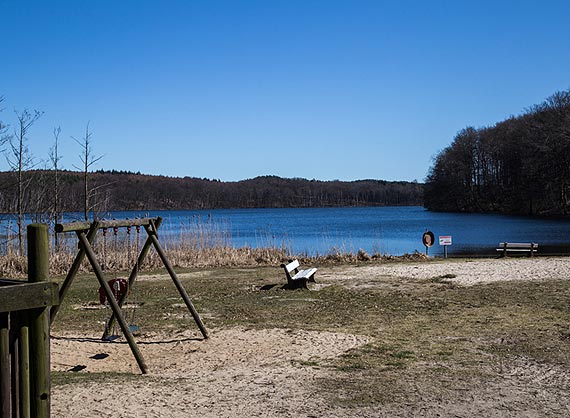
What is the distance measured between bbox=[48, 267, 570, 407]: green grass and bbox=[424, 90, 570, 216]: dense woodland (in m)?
52.0

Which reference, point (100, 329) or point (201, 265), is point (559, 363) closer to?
point (100, 329)

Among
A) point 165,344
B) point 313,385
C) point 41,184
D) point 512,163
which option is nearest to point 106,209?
point 41,184

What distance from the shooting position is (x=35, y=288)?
11.3 feet

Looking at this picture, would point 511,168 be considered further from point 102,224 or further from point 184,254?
point 102,224

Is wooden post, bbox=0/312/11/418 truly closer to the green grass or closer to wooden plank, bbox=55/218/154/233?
the green grass

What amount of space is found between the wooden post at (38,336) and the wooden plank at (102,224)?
336 centimetres

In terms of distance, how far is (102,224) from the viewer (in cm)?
776

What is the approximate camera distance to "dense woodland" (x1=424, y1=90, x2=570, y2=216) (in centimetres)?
6172

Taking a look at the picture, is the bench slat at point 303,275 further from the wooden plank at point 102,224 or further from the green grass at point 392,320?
the wooden plank at point 102,224

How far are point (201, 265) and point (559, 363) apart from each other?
14.4m

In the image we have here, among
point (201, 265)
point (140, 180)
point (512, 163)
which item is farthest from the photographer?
point (140, 180)

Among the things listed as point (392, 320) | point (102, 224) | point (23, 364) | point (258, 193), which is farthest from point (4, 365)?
point (258, 193)

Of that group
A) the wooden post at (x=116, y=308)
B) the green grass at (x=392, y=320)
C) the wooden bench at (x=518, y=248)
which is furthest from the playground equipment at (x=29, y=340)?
the wooden bench at (x=518, y=248)

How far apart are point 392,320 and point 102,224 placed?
4459mm
